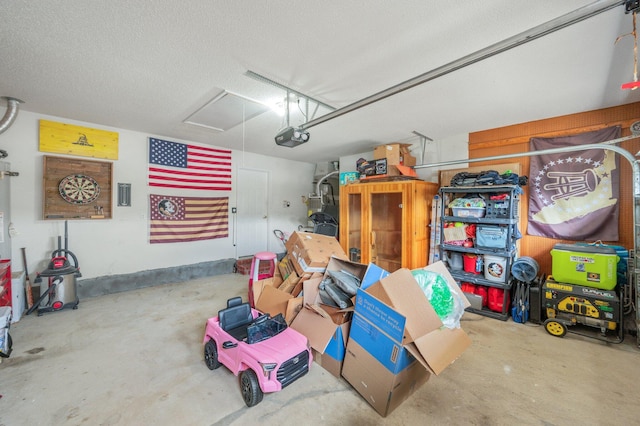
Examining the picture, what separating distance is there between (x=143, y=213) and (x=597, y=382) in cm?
569

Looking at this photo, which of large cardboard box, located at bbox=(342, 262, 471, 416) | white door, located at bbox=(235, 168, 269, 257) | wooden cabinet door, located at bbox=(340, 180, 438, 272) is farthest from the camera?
white door, located at bbox=(235, 168, 269, 257)

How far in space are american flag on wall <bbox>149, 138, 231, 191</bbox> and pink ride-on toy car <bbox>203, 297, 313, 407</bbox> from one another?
306cm

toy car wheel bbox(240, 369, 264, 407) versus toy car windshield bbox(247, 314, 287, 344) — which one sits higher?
toy car windshield bbox(247, 314, 287, 344)

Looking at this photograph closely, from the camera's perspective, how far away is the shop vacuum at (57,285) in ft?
10.1

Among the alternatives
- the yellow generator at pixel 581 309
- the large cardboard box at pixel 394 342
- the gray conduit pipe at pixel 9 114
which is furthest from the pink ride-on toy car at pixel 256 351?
the gray conduit pipe at pixel 9 114

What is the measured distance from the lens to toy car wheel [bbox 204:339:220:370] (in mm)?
2100

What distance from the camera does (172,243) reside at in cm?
446

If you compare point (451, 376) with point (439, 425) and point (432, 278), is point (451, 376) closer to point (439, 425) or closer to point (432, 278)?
point (439, 425)

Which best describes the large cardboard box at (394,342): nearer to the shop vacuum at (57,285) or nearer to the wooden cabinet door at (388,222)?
the wooden cabinet door at (388,222)

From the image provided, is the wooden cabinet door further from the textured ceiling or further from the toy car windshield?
the toy car windshield

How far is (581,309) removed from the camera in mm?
2619

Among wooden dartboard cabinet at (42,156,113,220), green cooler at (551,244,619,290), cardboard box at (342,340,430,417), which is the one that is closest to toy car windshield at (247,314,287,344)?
cardboard box at (342,340,430,417)

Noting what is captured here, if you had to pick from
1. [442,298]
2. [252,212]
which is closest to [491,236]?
[442,298]

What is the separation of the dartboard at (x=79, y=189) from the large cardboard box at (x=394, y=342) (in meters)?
4.10
